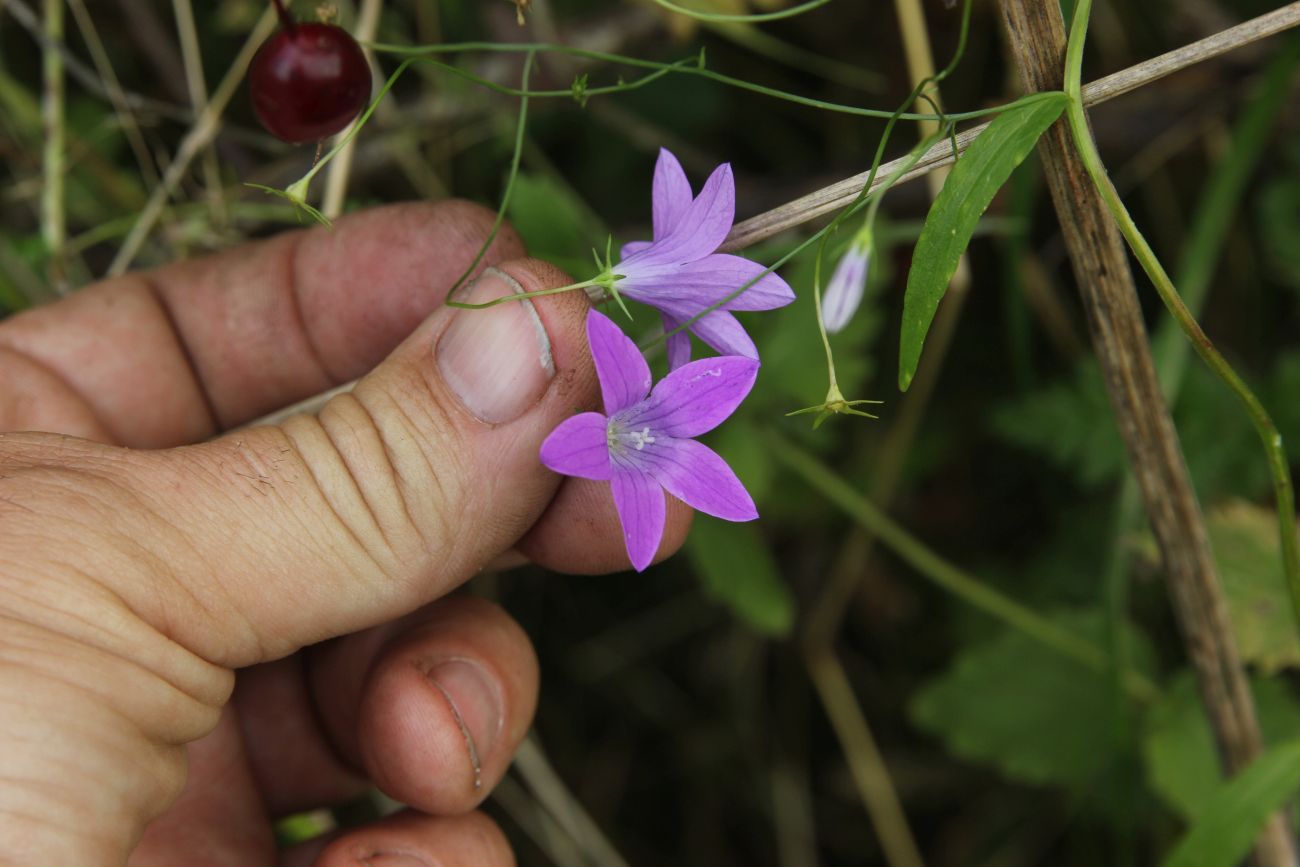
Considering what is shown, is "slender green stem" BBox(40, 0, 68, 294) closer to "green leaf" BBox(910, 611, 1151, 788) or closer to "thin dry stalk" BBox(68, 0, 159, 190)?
"thin dry stalk" BBox(68, 0, 159, 190)

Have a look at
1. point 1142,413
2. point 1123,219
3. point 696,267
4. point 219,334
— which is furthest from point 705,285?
point 219,334

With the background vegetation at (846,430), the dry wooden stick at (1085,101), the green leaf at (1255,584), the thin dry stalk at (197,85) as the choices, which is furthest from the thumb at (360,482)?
the green leaf at (1255,584)

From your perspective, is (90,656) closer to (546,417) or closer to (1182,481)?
(546,417)

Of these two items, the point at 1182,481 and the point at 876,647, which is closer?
the point at 1182,481

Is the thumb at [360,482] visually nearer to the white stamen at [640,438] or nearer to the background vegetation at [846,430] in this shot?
the white stamen at [640,438]

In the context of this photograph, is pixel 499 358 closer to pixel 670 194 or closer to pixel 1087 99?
pixel 670 194

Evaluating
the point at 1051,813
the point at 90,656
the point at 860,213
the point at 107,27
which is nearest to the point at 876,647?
the point at 1051,813

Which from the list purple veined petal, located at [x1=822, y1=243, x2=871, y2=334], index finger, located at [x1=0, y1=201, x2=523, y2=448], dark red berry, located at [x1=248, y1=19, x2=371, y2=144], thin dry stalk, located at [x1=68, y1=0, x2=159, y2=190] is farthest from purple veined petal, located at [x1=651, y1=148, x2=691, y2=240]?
thin dry stalk, located at [x1=68, y1=0, x2=159, y2=190]
